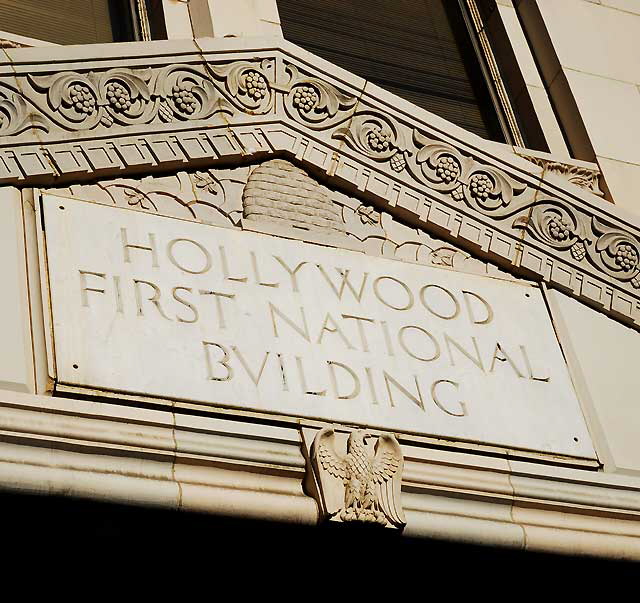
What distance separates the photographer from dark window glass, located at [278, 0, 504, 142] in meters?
9.84

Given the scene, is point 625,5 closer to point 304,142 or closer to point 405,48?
point 405,48

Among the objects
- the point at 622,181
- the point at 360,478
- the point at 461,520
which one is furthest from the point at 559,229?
the point at 360,478

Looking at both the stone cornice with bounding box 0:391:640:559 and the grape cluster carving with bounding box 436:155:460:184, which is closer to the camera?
the stone cornice with bounding box 0:391:640:559

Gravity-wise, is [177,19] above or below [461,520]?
above

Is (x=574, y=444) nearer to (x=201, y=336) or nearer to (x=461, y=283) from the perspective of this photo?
(x=461, y=283)

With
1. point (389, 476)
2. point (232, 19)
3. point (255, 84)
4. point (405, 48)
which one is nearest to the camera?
point (389, 476)

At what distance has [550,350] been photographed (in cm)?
724

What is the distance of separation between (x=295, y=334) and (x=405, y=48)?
164 inches

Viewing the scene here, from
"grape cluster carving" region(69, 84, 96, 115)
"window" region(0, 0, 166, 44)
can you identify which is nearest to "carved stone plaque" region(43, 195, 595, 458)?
"grape cluster carving" region(69, 84, 96, 115)

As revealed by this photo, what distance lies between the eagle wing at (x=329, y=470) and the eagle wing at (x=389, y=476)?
0.16 meters

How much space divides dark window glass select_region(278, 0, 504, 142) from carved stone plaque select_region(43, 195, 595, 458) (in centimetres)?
290

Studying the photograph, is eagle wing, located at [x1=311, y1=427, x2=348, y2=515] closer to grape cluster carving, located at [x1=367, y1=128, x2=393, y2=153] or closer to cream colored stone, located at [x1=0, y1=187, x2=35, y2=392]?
cream colored stone, located at [x1=0, y1=187, x2=35, y2=392]

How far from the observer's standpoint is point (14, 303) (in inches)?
241

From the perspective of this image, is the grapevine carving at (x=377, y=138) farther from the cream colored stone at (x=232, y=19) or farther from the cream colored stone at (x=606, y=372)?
the cream colored stone at (x=232, y=19)
